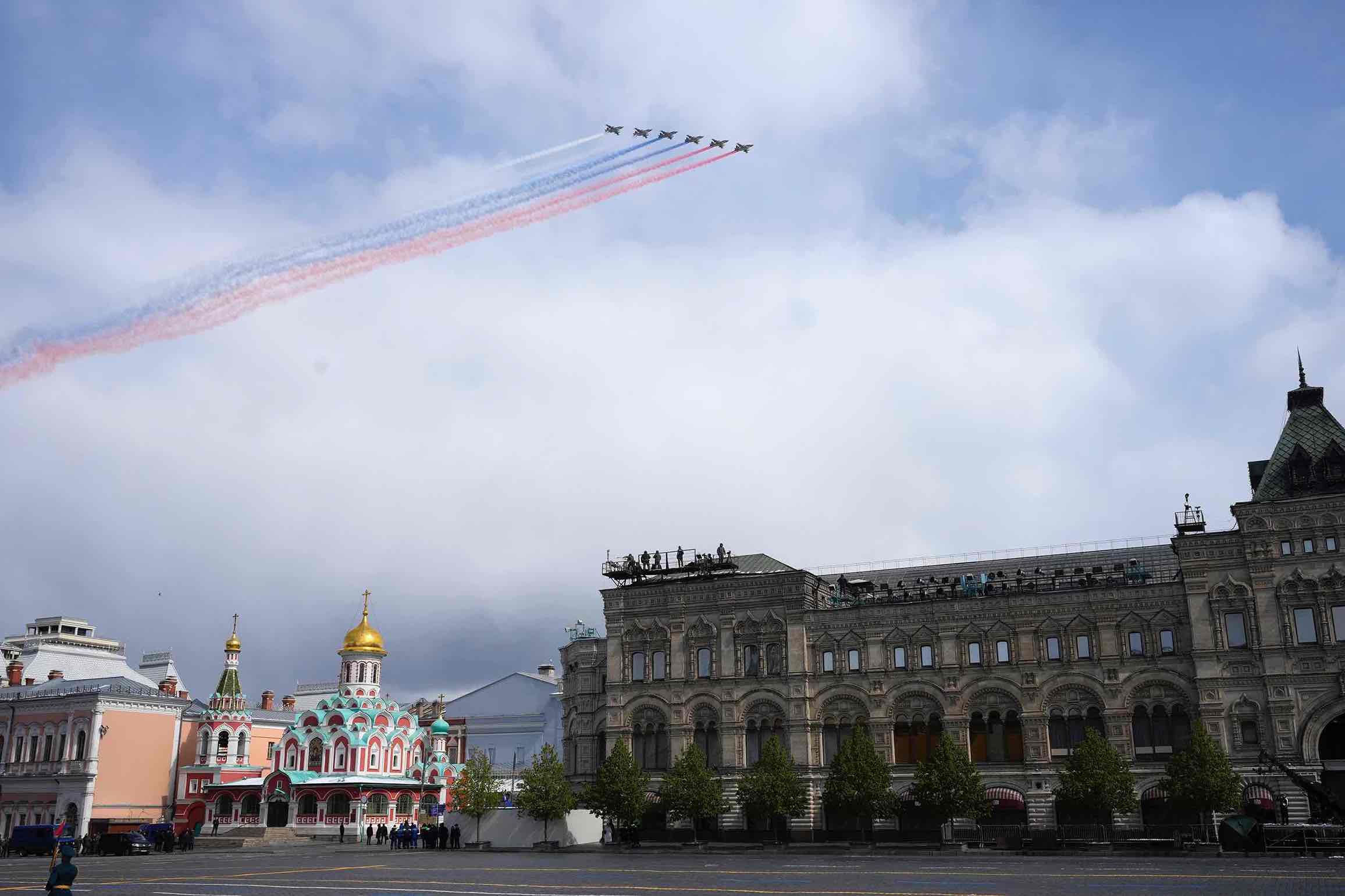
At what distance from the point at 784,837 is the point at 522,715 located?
196ft

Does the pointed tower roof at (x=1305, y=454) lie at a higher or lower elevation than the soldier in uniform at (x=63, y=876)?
higher

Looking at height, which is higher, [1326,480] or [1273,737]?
[1326,480]

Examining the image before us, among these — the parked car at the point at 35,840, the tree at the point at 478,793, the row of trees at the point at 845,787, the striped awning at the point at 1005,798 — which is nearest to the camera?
the row of trees at the point at 845,787

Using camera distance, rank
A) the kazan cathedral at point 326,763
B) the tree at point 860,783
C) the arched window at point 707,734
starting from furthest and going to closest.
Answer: the kazan cathedral at point 326,763
the arched window at point 707,734
the tree at point 860,783

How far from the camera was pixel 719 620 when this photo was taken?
225 ft

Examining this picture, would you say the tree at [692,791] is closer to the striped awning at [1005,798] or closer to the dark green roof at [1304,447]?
the striped awning at [1005,798]

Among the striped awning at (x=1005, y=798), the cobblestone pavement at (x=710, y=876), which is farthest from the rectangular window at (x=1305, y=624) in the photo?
the cobblestone pavement at (x=710, y=876)

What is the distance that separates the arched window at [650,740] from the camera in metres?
68.4

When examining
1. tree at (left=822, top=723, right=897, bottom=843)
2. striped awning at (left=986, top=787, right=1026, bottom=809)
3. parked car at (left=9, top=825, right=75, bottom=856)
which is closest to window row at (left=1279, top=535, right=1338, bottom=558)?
striped awning at (left=986, top=787, right=1026, bottom=809)

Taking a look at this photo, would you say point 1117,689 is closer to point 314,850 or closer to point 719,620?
point 719,620

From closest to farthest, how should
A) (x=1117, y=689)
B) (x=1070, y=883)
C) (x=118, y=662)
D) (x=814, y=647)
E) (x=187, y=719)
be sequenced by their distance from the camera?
(x=1070, y=883), (x=1117, y=689), (x=814, y=647), (x=187, y=719), (x=118, y=662)

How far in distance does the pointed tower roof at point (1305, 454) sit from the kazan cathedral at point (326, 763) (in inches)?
2529

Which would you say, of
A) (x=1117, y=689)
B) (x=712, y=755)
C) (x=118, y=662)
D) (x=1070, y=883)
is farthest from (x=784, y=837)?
(x=118, y=662)

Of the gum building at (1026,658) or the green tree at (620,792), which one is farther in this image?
the green tree at (620,792)
